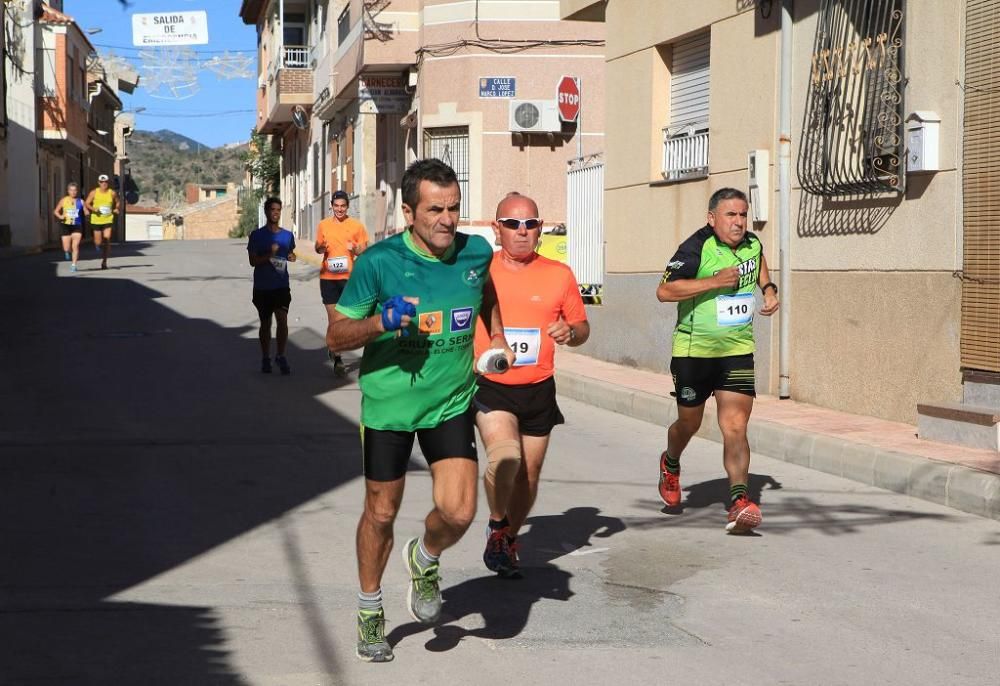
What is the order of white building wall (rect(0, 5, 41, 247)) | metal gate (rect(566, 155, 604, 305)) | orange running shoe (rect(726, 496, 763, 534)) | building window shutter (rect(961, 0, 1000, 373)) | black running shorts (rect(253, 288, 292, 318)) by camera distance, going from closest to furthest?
orange running shoe (rect(726, 496, 763, 534)) → building window shutter (rect(961, 0, 1000, 373)) → black running shorts (rect(253, 288, 292, 318)) → metal gate (rect(566, 155, 604, 305)) → white building wall (rect(0, 5, 41, 247))

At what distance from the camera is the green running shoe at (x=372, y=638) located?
17.7ft

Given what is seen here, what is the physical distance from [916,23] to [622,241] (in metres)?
6.21

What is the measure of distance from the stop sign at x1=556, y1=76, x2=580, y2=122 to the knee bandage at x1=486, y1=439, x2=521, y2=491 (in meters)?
19.5

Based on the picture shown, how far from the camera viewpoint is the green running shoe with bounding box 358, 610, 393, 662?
5.39 metres

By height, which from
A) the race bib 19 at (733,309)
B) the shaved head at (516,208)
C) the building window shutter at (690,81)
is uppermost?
the building window shutter at (690,81)

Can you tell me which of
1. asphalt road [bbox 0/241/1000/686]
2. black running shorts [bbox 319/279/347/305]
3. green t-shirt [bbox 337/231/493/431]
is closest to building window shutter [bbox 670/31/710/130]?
black running shorts [bbox 319/279/347/305]

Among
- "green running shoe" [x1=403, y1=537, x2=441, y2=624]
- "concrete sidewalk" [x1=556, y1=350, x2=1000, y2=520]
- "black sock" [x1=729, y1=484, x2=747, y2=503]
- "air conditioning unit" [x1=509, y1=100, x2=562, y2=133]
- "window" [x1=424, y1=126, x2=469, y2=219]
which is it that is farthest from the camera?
"window" [x1=424, y1=126, x2=469, y2=219]

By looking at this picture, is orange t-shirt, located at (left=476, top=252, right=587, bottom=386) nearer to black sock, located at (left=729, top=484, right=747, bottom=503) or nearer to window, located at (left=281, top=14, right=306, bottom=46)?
black sock, located at (left=729, top=484, right=747, bottom=503)

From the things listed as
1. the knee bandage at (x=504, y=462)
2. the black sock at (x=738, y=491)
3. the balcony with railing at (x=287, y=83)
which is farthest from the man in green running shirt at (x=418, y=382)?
the balcony with railing at (x=287, y=83)

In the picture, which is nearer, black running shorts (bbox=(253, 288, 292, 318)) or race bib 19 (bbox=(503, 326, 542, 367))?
race bib 19 (bbox=(503, 326, 542, 367))

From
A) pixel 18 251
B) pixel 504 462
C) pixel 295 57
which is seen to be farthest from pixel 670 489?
pixel 295 57

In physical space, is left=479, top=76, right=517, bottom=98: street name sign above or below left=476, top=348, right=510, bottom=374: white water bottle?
above

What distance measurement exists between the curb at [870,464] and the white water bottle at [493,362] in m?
4.27

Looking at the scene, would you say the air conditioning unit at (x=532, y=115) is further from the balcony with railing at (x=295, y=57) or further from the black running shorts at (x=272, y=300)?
the balcony with railing at (x=295, y=57)
